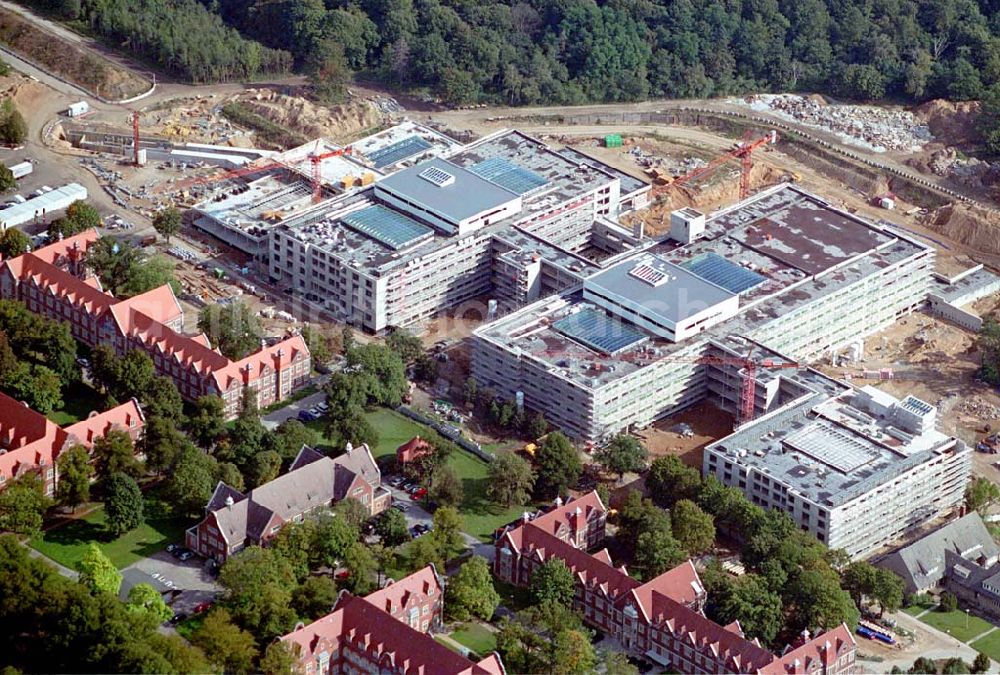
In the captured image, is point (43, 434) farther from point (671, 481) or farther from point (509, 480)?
point (671, 481)

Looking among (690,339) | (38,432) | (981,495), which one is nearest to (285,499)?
(38,432)

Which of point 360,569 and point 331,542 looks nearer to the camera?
point 360,569

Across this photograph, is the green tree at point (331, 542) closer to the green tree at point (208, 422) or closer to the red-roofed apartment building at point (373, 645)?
the red-roofed apartment building at point (373, 645)

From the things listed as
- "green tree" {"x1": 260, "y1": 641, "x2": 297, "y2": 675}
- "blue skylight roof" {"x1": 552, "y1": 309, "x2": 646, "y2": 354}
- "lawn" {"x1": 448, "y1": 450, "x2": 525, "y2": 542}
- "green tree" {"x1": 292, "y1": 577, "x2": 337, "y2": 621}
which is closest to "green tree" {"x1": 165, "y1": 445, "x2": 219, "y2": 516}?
"green tree" {"x1": 292, "y1": 577, "x2": 337, "y2": 621}

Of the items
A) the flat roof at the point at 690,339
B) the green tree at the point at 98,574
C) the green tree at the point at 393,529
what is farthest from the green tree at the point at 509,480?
the green tree at the point at 98,574

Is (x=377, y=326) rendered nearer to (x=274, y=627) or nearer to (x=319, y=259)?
(x=319, y=259)
